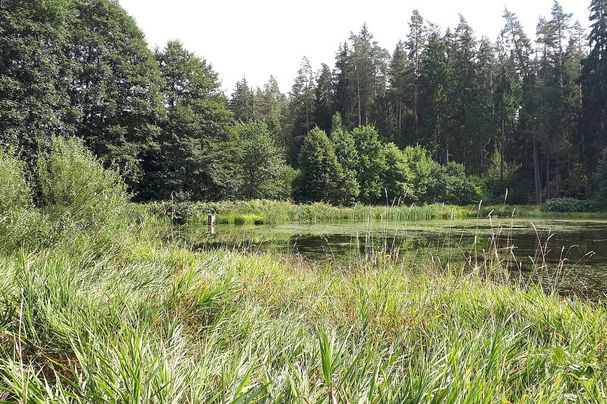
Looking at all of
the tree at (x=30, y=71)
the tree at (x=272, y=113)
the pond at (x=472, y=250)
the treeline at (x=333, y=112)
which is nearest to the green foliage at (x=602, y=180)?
the treeline at (x=333, y=112)

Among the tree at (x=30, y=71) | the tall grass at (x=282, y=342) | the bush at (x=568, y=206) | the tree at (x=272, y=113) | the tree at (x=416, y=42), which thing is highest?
the tree at (x=416, y=42)

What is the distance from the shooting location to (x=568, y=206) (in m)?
27.6

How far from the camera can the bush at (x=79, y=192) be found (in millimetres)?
8297

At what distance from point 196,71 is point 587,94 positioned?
29.4 metres

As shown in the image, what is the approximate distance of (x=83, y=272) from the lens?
3678mm

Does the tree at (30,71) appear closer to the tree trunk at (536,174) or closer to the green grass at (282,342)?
the green grass at (282,342)

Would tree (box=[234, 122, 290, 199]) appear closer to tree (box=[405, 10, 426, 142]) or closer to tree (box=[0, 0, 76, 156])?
tree (box=[0, 0, 76, 156])

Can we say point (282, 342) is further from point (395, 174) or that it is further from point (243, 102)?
point (243, 102)

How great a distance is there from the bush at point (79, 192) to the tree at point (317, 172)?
23.0 metres

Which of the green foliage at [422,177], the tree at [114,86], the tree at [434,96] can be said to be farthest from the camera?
the tree at [434,96]

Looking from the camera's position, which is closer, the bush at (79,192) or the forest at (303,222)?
the forest at (303,222)

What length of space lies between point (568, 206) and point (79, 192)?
29309mm

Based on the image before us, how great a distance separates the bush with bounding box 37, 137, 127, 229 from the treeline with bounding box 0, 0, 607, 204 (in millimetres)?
11151

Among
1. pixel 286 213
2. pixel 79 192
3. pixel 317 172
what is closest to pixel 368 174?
pixel 317 172
